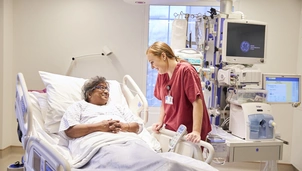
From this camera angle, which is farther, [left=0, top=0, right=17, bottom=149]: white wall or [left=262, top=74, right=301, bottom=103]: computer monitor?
[left=0, top=0, right=17, bottom=149]: white wall

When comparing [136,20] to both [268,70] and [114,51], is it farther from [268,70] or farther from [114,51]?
[268,70]

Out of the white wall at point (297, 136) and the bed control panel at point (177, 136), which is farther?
the white wall at point (297, 136)

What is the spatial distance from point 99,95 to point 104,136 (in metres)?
0.54

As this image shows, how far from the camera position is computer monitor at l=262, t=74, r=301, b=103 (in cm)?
287

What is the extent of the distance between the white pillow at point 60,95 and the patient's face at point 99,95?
120 millimetres

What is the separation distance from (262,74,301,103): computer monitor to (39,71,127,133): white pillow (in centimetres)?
128

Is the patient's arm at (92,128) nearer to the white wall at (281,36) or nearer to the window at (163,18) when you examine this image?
the window at (163,18)

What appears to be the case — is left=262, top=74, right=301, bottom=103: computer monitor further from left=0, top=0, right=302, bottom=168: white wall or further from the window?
the window

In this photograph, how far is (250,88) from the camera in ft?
9.30

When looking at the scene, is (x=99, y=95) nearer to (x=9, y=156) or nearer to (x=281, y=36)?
(x=9, y=156)

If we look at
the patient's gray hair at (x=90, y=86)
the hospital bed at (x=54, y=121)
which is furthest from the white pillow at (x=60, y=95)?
the patient's gray hair at (x=90, y=86)

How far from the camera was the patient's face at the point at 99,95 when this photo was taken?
105 inches

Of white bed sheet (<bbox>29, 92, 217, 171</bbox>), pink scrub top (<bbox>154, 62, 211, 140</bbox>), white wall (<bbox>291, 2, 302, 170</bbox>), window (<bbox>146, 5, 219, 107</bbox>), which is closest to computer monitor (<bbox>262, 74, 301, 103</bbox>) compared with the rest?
pink scrub top (<bbox>154, 62, 211, 140</bbox>)

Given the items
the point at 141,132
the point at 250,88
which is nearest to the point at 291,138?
the point at 250,88
